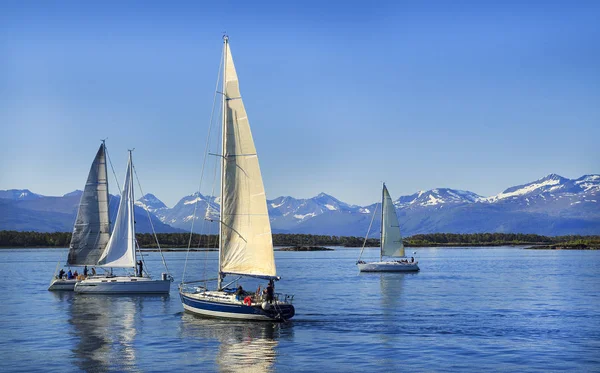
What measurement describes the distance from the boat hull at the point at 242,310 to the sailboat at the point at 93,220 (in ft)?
90.8

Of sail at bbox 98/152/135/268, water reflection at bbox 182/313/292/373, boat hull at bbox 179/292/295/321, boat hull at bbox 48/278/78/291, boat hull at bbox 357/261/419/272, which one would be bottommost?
water reflection at bbox 182/313/292/373

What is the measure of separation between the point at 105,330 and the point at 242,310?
9.57 m

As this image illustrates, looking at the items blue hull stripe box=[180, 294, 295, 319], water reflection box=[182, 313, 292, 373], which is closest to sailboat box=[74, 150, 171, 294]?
water reflection box=[182, 313, 292, 373]

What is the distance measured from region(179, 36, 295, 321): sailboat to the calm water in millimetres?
1428

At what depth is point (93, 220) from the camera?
79.7 m

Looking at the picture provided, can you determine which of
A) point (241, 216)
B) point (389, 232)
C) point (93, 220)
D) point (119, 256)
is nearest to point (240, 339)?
point (241, 216)

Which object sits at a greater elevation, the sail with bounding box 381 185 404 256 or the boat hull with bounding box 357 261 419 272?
the sail with bounding box 381 185 404 256

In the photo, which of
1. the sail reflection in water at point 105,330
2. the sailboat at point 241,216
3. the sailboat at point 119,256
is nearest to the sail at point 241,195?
the sailboat at point 241,216

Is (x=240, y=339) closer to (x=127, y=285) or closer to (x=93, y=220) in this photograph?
(x=127, y=285)

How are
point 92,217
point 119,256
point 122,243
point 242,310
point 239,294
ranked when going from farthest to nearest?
point 92,217 < point 122,243 < point 119,256 < point 239,294 < point 242,310

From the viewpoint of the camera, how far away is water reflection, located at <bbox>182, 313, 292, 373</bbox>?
4034cm

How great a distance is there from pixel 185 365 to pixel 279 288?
154 feet

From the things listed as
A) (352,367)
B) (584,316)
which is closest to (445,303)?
(584,316)

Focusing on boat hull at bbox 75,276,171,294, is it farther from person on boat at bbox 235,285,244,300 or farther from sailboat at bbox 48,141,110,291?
person on boat at bbox 235,285,244,300
